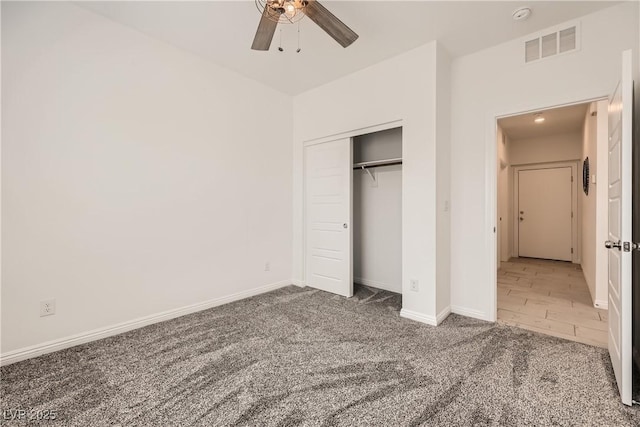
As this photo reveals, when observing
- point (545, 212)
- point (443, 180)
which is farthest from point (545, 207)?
point (443, 180)

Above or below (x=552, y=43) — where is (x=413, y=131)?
below

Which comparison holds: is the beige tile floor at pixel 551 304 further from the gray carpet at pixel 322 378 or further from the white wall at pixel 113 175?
the white wall at pixel 113 175

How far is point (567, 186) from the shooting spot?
588 centimetres

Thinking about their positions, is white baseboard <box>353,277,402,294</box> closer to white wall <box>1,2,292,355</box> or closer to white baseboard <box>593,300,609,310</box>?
white wall <box>1,2,292,355</box>

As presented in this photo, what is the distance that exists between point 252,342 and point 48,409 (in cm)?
124

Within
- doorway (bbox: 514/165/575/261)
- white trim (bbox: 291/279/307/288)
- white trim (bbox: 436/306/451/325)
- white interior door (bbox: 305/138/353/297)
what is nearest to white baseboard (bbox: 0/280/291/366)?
white trim (bbox: 291/279/307/288)

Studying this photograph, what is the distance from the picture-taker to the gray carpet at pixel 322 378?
1547 mm

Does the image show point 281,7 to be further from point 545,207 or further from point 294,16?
point 545,207

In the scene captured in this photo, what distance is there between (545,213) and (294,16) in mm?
6655

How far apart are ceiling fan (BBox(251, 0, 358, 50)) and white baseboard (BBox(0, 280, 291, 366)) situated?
2601 millimetres

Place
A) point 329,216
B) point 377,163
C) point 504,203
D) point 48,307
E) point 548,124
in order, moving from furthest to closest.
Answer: point 504,203
point 548,124
point 329,216
point 377,163
point 48,307

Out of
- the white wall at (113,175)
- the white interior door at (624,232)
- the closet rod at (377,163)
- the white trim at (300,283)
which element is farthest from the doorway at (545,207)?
the white wall at (113,175)

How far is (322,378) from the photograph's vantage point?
1872 mm

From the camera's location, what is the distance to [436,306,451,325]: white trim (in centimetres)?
276
